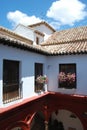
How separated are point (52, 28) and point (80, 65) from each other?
24.2 feet

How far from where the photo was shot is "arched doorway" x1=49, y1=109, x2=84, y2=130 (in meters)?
12.5

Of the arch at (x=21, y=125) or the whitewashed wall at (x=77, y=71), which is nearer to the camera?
the arch at (x=21, y=125)

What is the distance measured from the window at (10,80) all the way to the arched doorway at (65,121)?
649cm

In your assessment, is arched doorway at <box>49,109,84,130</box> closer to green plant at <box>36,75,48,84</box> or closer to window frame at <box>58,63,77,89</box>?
window frame at <box>58,63,77,89</box>

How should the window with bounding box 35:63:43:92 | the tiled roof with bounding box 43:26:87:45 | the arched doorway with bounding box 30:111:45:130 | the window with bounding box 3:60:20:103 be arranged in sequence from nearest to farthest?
the window with bounding box 3:60:20:103 → the window with bounding box 35:63:43:92 → the tiled roof with bounding box 43:26:87:45 → the arched doorway with bounding box 30:111:45:130

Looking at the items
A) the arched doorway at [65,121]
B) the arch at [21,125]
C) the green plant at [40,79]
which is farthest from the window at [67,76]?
the arched doorway at [65,121]

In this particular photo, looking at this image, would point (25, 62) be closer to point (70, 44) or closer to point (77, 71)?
point (77, 71)

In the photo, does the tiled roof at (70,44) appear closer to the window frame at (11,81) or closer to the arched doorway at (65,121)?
the window frame at (11,81)

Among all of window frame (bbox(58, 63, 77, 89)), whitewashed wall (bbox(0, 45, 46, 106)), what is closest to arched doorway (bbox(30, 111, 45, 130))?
window frame (bbox(58, 63, 77, 89))

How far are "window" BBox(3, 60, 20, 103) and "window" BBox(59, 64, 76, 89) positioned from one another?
3.24m

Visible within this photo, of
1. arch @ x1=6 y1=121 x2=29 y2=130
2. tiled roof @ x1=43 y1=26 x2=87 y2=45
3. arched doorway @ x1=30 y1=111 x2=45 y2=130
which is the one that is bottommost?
arched doorway @ x1=30 y1=111 x2=45 y2=130

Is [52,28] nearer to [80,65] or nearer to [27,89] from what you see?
[80,65]

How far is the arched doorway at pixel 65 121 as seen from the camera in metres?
12.5

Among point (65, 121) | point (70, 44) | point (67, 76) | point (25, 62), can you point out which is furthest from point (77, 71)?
point (65, 121)
